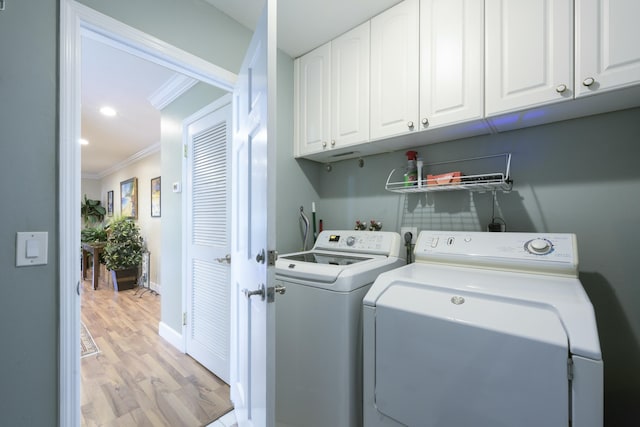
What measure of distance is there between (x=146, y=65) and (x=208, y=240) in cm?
157

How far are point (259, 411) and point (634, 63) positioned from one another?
1.95 metres

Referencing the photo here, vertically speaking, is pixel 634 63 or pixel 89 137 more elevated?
pixel 89 137

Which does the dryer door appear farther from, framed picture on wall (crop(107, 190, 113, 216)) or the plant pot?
framed picture on wall (crop(107, 190, 113, 216))

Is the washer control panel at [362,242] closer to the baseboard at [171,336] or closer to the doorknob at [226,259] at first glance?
the doorknob at [226,259]

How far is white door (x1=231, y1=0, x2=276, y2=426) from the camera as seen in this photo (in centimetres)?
95

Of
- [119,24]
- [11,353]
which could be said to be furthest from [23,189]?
[119,24]

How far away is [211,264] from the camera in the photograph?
2.09 meters

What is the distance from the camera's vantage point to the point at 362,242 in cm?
175

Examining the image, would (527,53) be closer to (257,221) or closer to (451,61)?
(451,61)

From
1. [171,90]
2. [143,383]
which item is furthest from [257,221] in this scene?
[171,90]

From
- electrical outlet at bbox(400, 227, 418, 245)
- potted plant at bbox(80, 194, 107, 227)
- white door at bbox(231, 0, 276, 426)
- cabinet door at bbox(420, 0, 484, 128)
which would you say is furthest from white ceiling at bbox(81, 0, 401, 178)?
potted plant at bbox(80, 194, 107, 227)

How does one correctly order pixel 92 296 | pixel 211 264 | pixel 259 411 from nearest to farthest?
pixel 259 411, pixel 211 264, pixel 92 296

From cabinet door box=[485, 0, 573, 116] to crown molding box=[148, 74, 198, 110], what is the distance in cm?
222

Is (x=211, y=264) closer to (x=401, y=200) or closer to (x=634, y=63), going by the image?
(x=401, y=200)
